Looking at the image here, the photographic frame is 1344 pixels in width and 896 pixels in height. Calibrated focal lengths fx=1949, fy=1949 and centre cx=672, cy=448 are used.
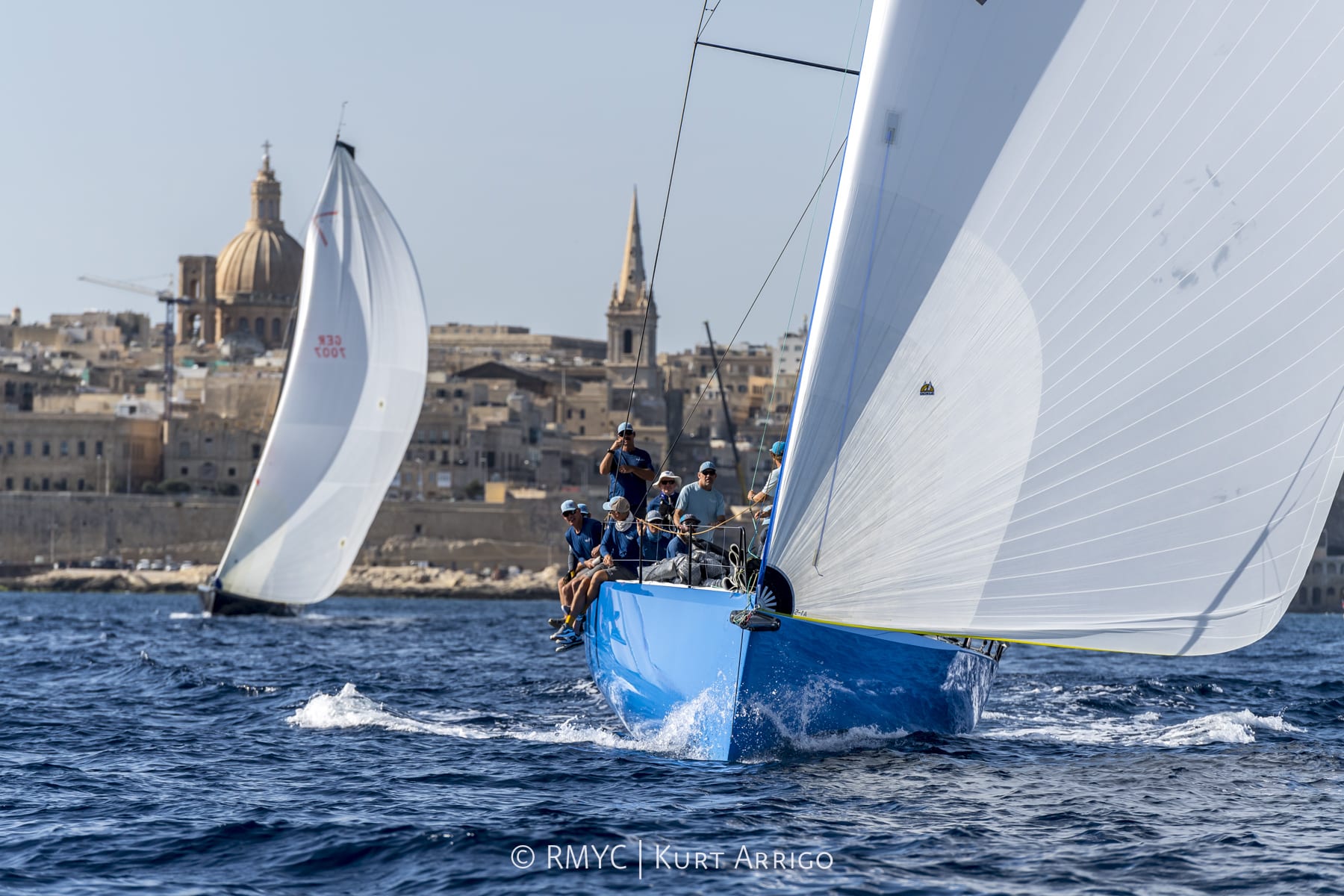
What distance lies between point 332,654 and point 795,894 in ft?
52.5

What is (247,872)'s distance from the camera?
8.34 meters

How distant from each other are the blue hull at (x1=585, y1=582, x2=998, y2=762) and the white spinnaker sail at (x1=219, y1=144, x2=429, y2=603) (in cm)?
1877

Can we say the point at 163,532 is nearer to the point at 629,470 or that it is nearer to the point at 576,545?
the point at 576,545

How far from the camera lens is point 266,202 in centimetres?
12531

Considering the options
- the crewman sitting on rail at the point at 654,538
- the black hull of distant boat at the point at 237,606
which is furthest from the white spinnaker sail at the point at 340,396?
the crewman sitting on rail at the point at 654,538

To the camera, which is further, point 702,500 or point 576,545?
point 576,545

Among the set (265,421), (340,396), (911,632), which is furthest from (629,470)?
(265,421)

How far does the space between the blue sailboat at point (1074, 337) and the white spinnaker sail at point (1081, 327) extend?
1 cm

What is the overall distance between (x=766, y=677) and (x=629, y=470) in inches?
125

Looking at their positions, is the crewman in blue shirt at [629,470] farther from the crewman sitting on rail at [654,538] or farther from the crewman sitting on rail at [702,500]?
the crewman sitting on rail at [702,500]

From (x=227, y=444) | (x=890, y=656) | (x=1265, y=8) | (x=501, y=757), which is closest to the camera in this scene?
(x=1265, y=8)

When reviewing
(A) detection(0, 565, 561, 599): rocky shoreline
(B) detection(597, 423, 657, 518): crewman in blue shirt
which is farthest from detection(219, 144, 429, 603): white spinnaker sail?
(A) detection(0, 565, 561, 599): rocky shoreline

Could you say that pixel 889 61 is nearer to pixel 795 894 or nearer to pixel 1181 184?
pixel 1181 184

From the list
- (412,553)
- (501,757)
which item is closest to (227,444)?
(412,553)
